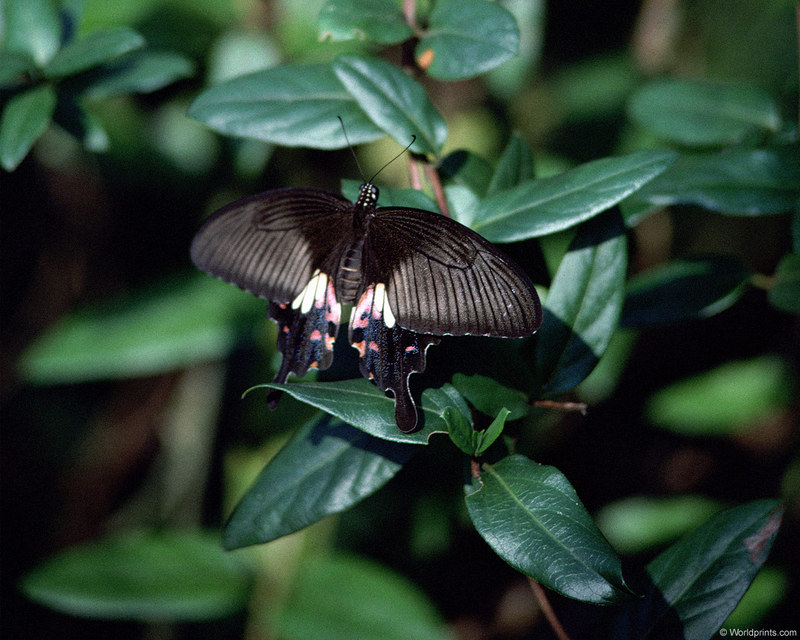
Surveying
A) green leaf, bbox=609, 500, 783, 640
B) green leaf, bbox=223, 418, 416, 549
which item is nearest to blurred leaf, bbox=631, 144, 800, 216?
green leaf, bbox=609, 500, 783, 640

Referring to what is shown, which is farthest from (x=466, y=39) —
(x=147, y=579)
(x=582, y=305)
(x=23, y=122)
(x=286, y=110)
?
(x=147, y=579)

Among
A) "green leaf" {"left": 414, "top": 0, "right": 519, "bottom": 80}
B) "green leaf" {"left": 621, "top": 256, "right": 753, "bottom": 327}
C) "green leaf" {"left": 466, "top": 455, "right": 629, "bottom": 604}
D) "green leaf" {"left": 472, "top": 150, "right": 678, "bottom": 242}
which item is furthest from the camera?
"green leaf" {"left": 621, "top": 256, "right": 753, "bottom": 327}

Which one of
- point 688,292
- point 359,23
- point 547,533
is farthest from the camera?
point 688,292

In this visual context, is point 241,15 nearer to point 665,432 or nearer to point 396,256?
point 396,256

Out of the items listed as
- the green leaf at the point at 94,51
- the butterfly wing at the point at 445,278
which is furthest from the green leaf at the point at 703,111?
the green leaf at the point at 94,51

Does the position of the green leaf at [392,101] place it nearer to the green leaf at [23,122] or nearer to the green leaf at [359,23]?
the green leaf at [359,23]

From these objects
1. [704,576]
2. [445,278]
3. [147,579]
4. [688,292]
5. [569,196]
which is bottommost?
[147,579]

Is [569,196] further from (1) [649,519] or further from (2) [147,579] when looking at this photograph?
(2) [147,579]

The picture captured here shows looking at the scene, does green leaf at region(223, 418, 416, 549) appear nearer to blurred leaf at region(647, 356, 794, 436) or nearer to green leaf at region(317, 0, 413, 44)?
green leaf at region(317, 0, 413, 44)

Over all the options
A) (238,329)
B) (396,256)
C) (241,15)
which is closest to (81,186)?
(241,15)
